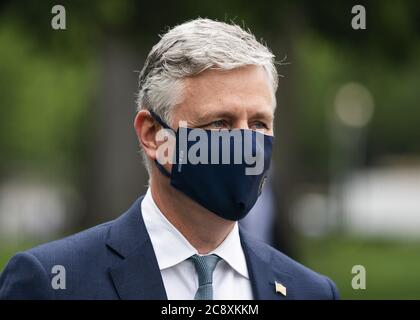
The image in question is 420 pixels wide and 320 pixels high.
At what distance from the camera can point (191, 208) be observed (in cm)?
358

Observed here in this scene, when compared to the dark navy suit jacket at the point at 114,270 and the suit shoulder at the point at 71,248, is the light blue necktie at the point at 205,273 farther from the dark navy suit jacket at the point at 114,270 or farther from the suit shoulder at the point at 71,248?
the suit shoulder at the point at 71,248

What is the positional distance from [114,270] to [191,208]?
345mm

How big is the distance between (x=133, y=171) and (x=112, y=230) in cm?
1139

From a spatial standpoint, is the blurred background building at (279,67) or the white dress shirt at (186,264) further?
the blurred background building at (279,67)

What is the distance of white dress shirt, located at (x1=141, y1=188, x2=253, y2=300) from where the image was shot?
341 cm

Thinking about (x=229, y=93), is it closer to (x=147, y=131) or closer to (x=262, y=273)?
(x=147, y=131)

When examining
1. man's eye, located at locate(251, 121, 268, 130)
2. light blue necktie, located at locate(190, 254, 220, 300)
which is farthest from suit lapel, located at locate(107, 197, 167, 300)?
man's eye, located at locate(251, 121, 268, 130)

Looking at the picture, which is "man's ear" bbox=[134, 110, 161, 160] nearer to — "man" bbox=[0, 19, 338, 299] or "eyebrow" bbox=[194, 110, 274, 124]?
"man" bbox=[0, 19, 338, 299]

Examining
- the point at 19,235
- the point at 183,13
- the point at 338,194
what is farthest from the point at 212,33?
the point at 338,194

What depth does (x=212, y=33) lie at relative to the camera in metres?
3.51

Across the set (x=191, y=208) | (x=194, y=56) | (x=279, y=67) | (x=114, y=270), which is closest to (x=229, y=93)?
(x=194, y=56)

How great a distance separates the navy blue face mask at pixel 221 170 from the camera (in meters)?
Answer: 3.53

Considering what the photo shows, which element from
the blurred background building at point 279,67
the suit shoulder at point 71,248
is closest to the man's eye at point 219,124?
the suit shoulder at point 71,248
